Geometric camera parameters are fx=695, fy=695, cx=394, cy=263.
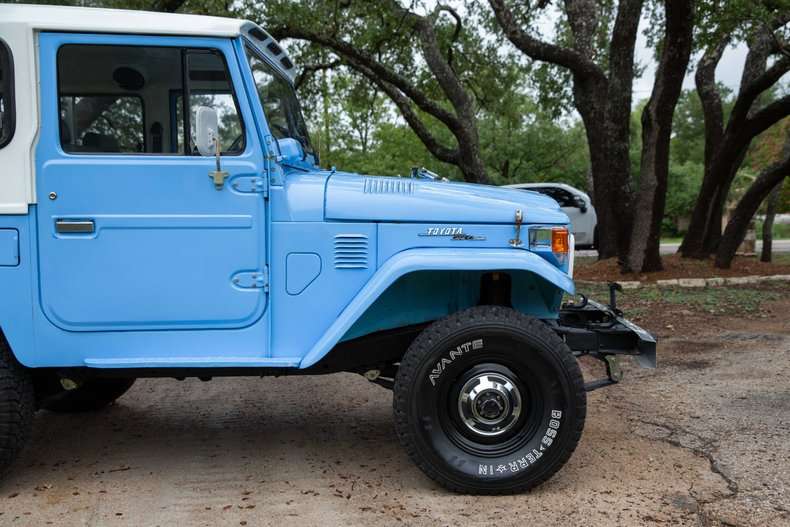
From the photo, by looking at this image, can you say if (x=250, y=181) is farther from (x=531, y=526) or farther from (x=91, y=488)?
(x=531, y=526)

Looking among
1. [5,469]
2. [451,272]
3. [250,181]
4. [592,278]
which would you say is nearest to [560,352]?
[451,272]

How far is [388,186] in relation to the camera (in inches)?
151

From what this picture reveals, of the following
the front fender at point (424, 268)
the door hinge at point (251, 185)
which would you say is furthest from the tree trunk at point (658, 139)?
the door hinge at point (251, 185)

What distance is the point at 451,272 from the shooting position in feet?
12.8

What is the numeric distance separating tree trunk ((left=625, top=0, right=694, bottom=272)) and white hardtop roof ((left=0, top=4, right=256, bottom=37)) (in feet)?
27.7

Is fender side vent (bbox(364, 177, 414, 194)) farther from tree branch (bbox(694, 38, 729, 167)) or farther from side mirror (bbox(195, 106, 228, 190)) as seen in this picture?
tree branch (bbox(694, 38, 729, 167))

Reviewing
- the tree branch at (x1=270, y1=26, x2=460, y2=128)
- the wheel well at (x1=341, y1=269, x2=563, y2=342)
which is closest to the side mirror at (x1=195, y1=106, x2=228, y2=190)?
the wheel well at (x1=341, y1=269, x2=563, y2=342)

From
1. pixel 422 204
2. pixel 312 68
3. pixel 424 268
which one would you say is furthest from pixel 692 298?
pixel 312 68

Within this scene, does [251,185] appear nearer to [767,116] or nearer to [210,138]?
[210,138]

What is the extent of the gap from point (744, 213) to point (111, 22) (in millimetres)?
11724

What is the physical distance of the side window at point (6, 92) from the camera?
3.50 meters

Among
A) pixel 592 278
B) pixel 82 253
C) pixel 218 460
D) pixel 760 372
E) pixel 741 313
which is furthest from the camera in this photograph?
pixel 592 278

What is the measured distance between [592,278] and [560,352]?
27.4 feet

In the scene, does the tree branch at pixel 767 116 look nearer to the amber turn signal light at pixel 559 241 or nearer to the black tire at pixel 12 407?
the amber turn signal light at pixel 559 241
